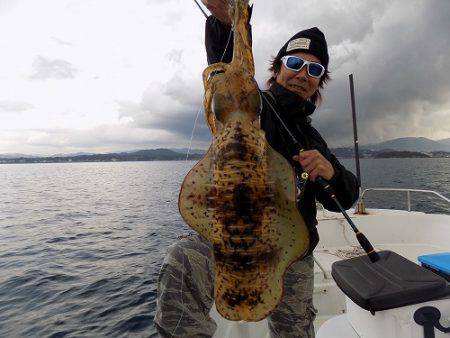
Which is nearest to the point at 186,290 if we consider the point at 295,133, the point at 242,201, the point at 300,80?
the point at 242,201

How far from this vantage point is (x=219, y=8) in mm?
3402

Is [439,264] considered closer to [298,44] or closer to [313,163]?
[313,163]

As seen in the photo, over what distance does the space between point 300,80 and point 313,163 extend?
5.04ft

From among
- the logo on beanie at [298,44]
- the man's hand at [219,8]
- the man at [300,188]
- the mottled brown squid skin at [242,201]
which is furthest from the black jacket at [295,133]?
the mottled brown squid skin at [242,201]

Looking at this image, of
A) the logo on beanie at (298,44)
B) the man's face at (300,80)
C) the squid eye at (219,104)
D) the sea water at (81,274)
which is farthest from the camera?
the sea water at (81,274)

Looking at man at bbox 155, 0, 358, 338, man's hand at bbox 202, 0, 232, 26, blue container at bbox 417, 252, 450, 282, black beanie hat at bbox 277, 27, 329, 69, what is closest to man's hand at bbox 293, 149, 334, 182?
man at bbox 155, 0, 358, 338

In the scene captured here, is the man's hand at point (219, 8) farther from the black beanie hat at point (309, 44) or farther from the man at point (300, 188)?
the black beanie hat at point (309, 44)

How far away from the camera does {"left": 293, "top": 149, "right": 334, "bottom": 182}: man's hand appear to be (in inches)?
115

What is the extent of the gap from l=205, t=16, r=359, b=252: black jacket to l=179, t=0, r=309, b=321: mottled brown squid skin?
1.01 meters

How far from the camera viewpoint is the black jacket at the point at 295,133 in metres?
3.57

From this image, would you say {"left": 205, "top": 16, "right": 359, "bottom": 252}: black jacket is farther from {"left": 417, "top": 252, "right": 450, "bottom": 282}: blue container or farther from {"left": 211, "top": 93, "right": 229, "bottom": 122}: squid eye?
{"left": 417, "top": 252, "right": 450, "bottom": 282}: blue container

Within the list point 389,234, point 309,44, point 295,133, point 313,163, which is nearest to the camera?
point 313,163

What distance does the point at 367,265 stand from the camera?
12.7 feet

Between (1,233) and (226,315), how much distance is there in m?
30.2
